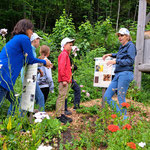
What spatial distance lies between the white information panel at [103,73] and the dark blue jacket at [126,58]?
1.43 ft

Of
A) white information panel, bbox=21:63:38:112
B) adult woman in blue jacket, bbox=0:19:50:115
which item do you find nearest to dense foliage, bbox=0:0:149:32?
→ adult woman in blue jacket, bbox=0:19:50:115

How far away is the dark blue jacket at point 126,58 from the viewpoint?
3486mm

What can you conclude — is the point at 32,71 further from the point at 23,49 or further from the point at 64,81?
the point at 64,81

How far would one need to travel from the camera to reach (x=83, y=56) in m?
8.67

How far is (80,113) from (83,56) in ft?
14.7

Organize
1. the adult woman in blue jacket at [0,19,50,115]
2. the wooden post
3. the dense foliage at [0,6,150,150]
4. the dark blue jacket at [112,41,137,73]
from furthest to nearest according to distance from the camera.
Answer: the wooden post
the dark blue jacket at [112,41,137,73]
the adult woman in blue jacket at [0,19,50,115]
the dense foliage at [0,6,150,150]

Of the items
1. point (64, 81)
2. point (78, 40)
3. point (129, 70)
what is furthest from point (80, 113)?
point (78, 40)

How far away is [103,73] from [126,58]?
702 millimetres

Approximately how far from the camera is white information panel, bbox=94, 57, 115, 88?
13.4 feet

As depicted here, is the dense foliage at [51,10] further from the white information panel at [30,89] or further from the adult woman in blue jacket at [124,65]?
the white information panel at [30,89]

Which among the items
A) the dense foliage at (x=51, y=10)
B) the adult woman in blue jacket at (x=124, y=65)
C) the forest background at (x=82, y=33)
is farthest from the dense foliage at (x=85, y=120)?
the dense foliage at (x=51, y=10)

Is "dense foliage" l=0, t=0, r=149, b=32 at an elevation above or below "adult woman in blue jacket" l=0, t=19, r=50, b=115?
above

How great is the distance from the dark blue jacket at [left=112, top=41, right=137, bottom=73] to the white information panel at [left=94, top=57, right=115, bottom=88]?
1.43ft

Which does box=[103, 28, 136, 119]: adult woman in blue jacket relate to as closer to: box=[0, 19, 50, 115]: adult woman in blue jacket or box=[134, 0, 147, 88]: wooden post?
box=[0, 19, 50, 115]: adult woman in blue jacket
